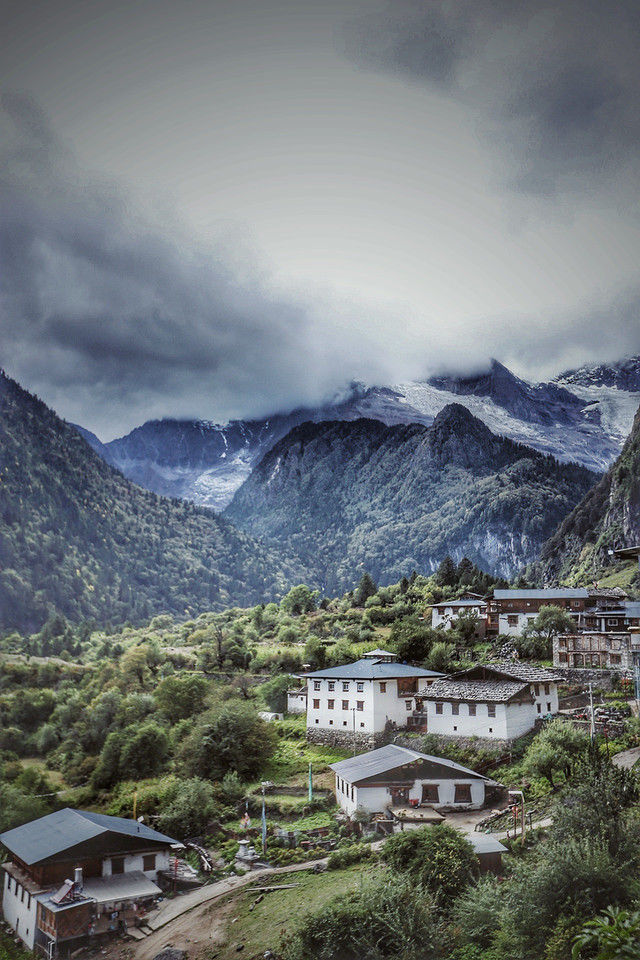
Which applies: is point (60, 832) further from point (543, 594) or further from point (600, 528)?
point (600, 528)

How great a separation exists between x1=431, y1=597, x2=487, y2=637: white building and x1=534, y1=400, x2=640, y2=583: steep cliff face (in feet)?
17.7

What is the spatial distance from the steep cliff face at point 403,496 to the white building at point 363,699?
20330mm

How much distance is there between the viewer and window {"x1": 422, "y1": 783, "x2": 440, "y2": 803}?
10.6m

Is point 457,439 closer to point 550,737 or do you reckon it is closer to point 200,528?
point 200,528

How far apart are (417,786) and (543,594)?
13099 millimetres

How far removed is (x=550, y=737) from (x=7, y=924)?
8.43 meters

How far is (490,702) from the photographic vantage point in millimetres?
13039

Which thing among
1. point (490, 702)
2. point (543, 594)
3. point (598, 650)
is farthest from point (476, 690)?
point (543, 594)

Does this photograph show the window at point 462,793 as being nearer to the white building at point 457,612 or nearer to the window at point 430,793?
the window at point 430,793

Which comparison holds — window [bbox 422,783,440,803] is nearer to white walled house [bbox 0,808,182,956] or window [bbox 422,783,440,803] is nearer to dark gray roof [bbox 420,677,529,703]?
dark gray roof [bbox 420,677,529,703]

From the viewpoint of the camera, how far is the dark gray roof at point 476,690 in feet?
42.9

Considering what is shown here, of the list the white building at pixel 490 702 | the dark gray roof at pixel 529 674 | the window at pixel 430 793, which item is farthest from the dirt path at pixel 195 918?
the dark gray roof at pixel 529 674

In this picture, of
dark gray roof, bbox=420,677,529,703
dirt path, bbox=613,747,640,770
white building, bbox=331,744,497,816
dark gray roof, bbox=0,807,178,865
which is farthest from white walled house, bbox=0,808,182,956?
dirt path, bbox=613,747,640,770

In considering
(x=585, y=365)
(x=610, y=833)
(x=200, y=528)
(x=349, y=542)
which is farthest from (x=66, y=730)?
(x=349, y=542)
